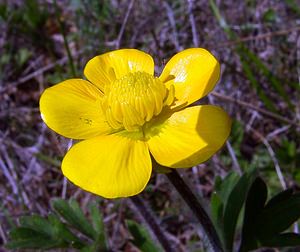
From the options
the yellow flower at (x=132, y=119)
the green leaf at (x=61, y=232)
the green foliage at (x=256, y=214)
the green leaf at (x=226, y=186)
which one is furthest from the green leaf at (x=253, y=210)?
the green leaf at (x=61, y=232)

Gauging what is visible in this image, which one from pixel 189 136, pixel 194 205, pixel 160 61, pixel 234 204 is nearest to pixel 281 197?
pixel 234 204

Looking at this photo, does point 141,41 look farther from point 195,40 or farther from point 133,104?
point 133,104

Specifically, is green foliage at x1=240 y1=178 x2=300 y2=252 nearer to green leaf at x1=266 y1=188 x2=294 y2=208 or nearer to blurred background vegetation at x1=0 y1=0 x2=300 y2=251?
green leaf at x1=266 y1=188 x2=294 y2=208

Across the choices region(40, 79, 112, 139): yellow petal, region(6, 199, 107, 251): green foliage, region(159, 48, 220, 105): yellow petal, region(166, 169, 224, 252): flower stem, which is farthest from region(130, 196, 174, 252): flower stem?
region(159, 48, 220, 105): yellow petal

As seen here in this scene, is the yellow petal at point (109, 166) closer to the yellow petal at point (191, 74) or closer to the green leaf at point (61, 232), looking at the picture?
the yellow petal at point (191, 74)

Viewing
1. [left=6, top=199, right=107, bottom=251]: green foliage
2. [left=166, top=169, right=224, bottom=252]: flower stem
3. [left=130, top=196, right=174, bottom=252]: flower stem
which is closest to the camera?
[left=166, top=169, right=224, bottom=252]: flower stem

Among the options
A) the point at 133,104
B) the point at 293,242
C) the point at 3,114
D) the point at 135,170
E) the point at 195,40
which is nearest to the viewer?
the point at 135,170

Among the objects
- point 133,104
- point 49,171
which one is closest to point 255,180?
point 133,104
